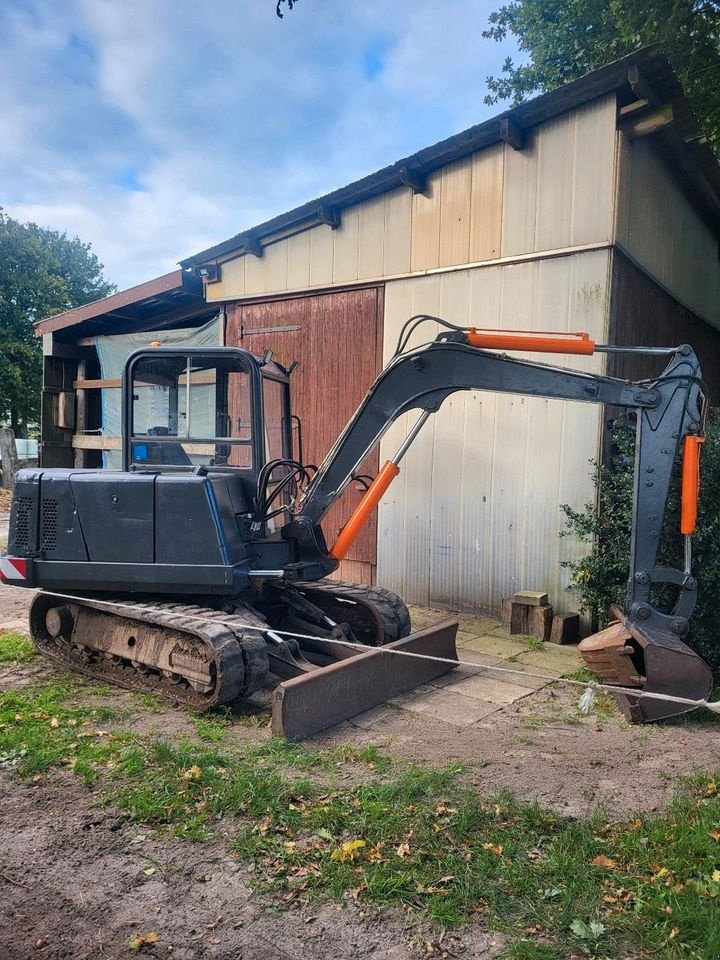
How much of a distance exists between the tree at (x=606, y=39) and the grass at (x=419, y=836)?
10.5 metres

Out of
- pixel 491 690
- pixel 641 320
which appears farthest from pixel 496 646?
pixel 641 320

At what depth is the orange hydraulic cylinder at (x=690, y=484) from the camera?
4.77m

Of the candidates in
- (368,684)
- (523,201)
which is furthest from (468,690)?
(523,201)

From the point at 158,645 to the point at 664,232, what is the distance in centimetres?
684

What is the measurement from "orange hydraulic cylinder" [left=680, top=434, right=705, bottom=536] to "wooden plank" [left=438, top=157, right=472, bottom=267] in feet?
12.0

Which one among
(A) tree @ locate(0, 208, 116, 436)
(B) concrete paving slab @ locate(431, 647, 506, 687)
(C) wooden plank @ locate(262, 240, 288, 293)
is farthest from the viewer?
(A) tree @ locate(0, 208, 116, 436)

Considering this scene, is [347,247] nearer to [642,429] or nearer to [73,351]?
[642,429]

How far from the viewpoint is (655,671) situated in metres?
4.61

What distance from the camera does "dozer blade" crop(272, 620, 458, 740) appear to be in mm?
4332

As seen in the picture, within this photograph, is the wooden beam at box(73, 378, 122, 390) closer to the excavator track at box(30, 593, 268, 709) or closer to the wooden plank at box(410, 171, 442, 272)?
the wooden plank at box(410, 171, 442, 272)

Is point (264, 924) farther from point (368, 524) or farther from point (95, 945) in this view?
point (368, 524)

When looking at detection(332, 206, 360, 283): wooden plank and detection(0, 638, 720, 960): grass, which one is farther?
detection(332, 206, 360, 283): wooden plank

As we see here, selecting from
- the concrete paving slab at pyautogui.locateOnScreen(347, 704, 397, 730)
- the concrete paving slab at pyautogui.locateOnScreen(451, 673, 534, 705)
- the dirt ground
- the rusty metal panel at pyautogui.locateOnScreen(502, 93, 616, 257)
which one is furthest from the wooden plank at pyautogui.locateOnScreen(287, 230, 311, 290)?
the dirt ground

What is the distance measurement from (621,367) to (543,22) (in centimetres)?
903
